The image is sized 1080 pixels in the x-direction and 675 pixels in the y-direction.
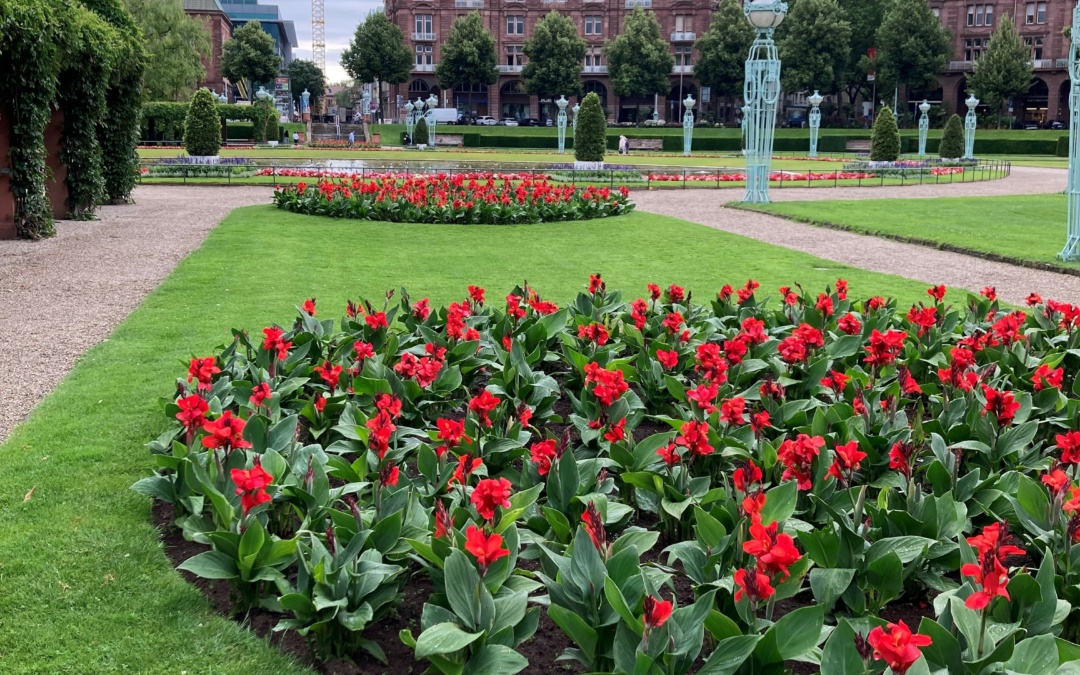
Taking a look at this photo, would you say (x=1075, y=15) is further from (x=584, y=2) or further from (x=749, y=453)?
(x=584, y=2)

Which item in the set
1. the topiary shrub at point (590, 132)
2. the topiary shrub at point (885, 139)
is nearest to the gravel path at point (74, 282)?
the topiary shrub at point (590, 132)

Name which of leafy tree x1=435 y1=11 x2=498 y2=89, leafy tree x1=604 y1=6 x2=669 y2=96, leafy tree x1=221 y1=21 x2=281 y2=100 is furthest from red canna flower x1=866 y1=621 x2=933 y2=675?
leafy tree x1=221 y1=21 x2=281 y2=100

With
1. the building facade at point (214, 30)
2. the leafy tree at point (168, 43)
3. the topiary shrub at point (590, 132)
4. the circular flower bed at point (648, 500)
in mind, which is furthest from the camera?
the building facade at point (214, 30)

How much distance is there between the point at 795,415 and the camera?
14.2ft

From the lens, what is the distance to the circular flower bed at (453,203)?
15648 mm

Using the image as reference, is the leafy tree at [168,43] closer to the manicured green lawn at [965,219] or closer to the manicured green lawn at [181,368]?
the manicured green lawn at [181,368]

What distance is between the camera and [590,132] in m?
28.5

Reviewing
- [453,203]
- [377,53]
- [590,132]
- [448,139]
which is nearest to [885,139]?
[590,132]

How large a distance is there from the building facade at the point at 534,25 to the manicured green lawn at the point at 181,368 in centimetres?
6397

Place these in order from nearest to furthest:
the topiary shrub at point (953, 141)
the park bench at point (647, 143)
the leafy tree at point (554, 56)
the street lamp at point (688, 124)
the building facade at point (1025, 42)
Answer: the topiary shrub at point (953, 141), the street lamp at point (688, 124), the park bench at point (647, 143), the building facade at point (1025, 42), the leafy tree at point (554, 56)

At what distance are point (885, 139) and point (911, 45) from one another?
31.8 metres

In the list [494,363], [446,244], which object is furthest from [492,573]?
[446,244]

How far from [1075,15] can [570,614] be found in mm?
11063

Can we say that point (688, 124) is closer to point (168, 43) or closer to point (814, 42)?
point (814, 42)
